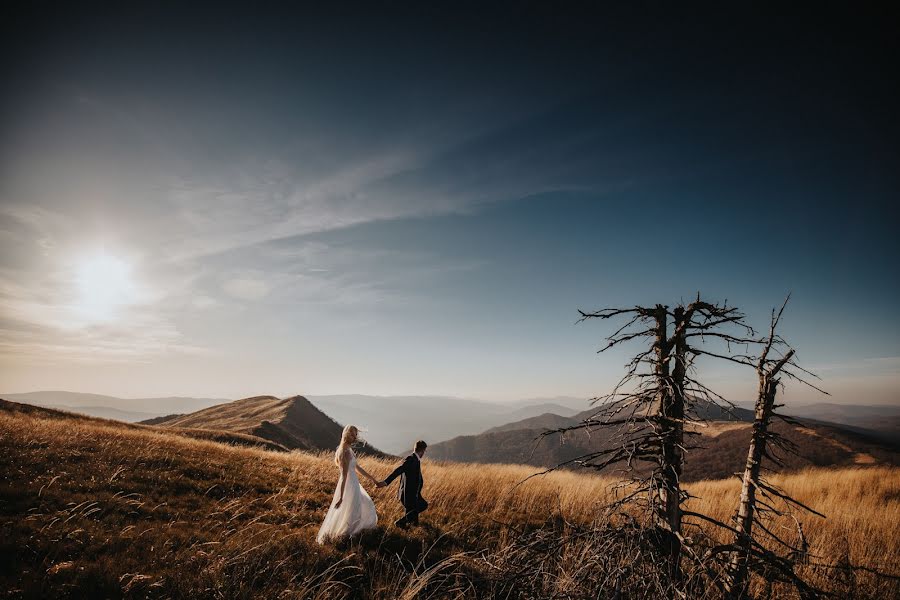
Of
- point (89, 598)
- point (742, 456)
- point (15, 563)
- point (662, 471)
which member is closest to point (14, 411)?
point (15, 563)

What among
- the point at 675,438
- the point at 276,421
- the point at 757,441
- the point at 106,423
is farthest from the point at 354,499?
the point at 276,421

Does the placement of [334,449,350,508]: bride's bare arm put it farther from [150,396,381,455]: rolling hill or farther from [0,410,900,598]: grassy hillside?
[150,396,381,455]: rolling hill

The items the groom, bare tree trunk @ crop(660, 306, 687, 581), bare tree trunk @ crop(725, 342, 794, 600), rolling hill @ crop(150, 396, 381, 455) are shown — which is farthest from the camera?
rolling hill @ crop(150, 396, 381, 455)

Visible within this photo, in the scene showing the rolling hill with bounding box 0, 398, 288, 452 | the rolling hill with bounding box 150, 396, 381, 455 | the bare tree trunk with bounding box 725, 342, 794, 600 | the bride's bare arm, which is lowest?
the rolling hill with bounding box 150, 396, 381, 455

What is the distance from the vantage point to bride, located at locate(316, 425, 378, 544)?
24.1 ft

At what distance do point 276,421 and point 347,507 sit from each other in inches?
1444

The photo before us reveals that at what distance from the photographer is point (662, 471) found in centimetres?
407

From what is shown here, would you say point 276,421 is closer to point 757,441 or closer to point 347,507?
point 347,507

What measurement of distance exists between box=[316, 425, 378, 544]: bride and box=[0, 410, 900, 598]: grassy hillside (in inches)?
11.9

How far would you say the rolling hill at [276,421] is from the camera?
116 ft

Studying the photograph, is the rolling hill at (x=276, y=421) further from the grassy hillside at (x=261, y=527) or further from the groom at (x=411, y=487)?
the groom at (x=411, y=487)

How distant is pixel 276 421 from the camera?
128 ft

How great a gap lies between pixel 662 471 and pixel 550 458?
74.9 m

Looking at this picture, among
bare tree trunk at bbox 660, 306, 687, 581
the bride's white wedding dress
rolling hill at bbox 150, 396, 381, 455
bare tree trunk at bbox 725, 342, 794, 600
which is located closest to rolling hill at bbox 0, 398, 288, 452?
rolling hill at bbox 150, 396, 381, 455
